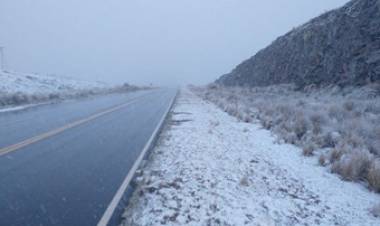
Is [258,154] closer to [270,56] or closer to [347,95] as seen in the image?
[347,95]

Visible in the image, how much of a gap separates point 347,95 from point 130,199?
17340mm

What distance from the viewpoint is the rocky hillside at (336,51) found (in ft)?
69.3

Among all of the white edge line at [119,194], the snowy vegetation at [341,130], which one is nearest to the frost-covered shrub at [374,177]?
the snowy vegetation at [341,130]

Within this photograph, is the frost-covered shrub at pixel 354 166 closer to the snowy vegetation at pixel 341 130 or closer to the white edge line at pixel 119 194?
the snowy vegetation at pixel 341 130

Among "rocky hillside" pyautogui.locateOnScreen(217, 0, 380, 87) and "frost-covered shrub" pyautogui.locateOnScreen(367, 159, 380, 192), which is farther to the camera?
"rocky hillside" pyautogui.locateOnScreen(217, 0, 380, 87)

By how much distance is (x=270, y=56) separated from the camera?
4234 centimetres

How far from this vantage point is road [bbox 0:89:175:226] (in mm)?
5055

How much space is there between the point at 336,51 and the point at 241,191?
22.0m

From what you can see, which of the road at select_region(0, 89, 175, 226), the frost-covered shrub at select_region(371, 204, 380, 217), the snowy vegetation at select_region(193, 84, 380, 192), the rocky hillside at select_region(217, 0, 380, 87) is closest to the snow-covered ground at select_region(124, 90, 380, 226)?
the frost-covered shrub at select_region(371, 204, 380, 217)

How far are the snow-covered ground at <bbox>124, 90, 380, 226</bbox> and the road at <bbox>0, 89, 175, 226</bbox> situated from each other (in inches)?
25.0

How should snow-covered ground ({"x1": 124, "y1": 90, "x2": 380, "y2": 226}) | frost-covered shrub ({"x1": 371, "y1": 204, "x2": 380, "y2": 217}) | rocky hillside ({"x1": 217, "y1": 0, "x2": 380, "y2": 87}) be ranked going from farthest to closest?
rocky hillside ({"x1": 217, "y1": 0, "x2": 380, "y2": 87})
frost-covered shrub ({"x1": 371, "y1": 204, "x2": 380, "y2": 217})
snow-covered ground ({"x1": 124, "y1": 90, "x2": 380, "y2": 226})

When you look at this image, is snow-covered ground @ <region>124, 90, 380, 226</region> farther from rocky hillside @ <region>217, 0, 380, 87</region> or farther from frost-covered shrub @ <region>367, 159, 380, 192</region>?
rocky hillside @ <region>217, 0, 380, 87</region>

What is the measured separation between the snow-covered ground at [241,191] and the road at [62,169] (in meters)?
0.64

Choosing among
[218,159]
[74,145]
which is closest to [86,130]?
[74,145]
